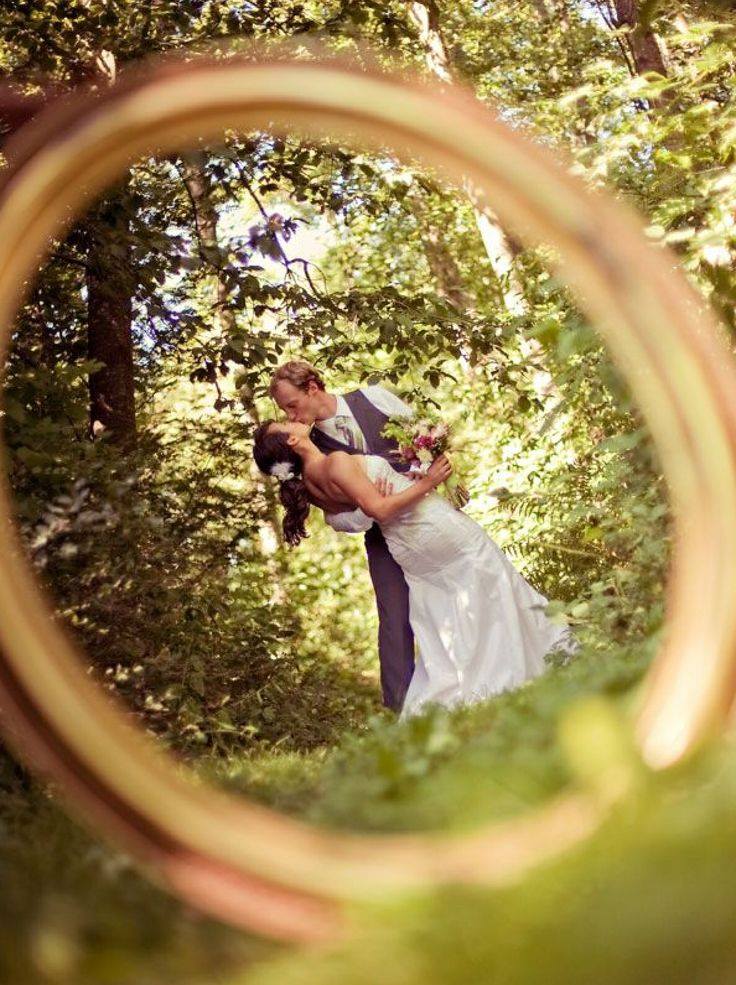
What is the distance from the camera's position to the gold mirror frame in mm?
1738

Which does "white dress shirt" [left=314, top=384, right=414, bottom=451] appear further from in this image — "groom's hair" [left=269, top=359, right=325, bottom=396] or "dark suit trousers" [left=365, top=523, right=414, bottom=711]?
"dark suit trousers" [left=365, top=523, right=414, bottom=711]

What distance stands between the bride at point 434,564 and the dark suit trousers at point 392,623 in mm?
93

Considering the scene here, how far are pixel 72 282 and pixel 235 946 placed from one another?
23.6ft

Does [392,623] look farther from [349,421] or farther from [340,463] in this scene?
[349,421]

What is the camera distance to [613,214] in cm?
204

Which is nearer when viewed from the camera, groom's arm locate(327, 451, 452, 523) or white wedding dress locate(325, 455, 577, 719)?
groom's arm locate(327, 451, 452, 523)

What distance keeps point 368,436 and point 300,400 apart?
0.45 m

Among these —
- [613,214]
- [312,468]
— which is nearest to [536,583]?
[312,468]

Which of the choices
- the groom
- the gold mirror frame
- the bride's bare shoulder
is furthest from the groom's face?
the gold mirror frame

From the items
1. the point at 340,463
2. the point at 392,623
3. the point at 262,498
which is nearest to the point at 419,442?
the point at 340,463

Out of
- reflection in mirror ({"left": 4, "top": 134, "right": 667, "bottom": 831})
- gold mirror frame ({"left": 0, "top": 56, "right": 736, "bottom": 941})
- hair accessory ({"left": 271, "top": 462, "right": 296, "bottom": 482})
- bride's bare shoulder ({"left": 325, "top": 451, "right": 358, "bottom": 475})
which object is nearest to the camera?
gold mirror frame ({"left": 0, "top": 56, "right": 736, "bottom": 941})

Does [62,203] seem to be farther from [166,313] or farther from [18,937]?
[166,313]

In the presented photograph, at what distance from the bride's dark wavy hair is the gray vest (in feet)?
0.71

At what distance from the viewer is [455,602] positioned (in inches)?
274
